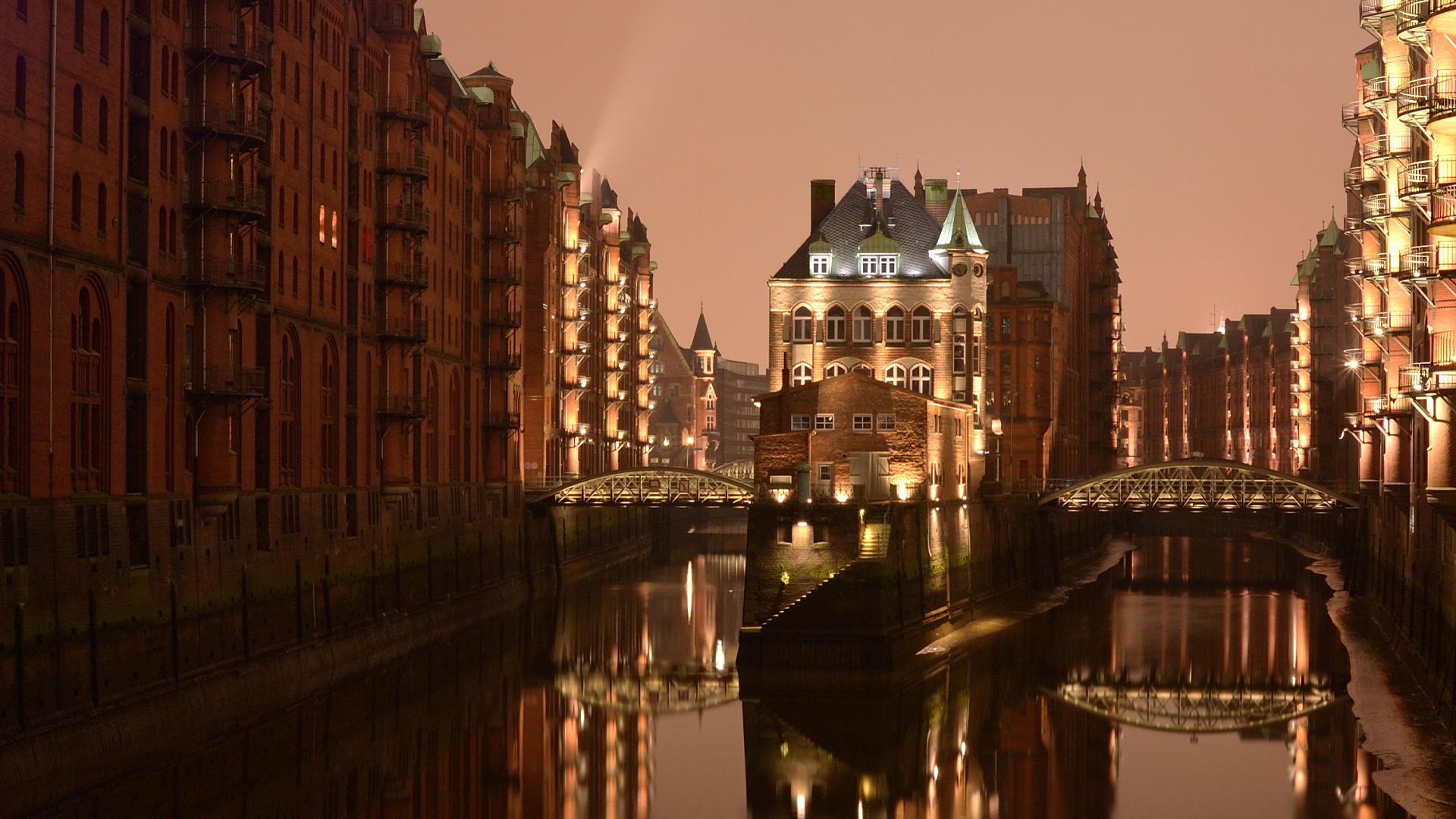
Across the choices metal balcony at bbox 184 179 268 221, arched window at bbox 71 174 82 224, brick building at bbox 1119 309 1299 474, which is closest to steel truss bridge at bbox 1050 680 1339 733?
metal balcony at bbox 184 179 268 221

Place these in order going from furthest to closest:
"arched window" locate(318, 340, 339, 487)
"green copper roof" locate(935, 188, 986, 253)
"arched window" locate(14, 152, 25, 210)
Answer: "green copper roof" locate(935, 188, 986, 253) → "arched window" locate(318, 340, 339, 487) → "arched window" locate(14, 152, 25, 210)

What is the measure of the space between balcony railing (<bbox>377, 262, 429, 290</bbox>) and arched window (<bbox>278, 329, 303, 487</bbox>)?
348 inches

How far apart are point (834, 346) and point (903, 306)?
333 centimetres

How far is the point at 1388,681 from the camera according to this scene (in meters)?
50.0

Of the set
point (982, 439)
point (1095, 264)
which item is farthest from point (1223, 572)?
point (1095, 264)

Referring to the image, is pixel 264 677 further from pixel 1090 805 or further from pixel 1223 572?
pixel 1223 572

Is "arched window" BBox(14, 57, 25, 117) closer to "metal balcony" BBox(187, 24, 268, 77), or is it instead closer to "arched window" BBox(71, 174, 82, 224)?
"arched window" BBox(71, 174, 82, 224)

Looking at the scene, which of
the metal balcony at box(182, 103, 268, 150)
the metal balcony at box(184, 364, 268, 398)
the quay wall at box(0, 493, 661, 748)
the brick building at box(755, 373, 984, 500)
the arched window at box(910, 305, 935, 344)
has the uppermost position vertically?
the metal balcony at box(182, 103, 268, 150)

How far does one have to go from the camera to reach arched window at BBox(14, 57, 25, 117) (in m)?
37.5

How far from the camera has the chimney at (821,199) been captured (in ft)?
270

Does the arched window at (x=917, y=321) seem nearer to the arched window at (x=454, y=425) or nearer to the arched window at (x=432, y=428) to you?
the arched window at (x=454, y=425)

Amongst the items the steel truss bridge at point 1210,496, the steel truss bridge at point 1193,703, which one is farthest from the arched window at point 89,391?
A: the steel truss bridge at point 1210,496

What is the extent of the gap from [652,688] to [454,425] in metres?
24.0

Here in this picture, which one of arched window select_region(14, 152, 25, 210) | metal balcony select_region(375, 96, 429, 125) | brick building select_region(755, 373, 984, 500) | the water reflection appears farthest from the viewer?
metal balcony select_region(375, 96, 429, 125)
